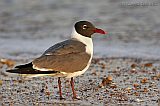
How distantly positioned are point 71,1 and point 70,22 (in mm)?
3067

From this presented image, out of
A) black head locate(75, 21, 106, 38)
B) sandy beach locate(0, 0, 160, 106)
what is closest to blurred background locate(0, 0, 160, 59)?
sandy beach locate(0, 0, 160, 106)

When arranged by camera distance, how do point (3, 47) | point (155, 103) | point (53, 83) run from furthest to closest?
point (3, 47)
point (53, 83)
point (155, 103)

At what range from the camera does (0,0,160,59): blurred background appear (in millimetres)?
13344

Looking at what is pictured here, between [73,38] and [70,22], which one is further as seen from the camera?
[70,22]

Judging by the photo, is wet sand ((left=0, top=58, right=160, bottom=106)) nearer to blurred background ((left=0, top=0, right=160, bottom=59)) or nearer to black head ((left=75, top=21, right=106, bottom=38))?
black head ((left=75, top=21, right=106, bottom=38))

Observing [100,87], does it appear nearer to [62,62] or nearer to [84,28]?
[84,28]

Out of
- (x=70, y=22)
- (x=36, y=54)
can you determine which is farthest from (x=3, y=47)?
(x=70, y=22)

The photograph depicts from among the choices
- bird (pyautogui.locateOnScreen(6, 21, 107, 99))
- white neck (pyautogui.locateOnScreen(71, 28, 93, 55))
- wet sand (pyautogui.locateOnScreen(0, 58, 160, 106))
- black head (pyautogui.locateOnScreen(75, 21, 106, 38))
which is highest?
black head (pyautogui.locateOnScreen(75, 21, 106, 38))

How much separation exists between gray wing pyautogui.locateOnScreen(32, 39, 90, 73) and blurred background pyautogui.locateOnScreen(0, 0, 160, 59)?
3684mm

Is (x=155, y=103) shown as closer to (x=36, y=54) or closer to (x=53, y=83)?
(x=53, y=83)

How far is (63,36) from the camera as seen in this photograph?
15.3 metres

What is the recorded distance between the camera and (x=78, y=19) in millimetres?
17562

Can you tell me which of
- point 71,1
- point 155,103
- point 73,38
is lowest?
point 155,103

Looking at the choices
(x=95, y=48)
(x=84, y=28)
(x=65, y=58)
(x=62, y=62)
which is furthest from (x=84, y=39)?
(x=95, y=48)
